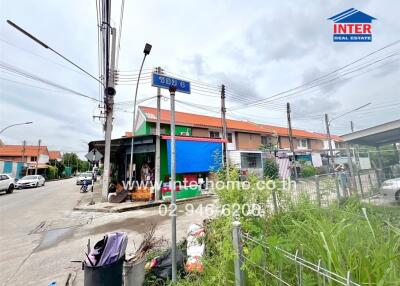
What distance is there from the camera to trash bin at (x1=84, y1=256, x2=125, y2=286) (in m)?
2.56

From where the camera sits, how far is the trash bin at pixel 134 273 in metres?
2.82

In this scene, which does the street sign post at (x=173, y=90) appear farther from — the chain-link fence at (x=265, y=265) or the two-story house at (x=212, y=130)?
the two-story house at (x=212, y=130)

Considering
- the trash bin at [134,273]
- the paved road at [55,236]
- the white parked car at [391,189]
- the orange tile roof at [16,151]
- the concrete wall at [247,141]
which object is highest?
the orange tile roof at [16,151]

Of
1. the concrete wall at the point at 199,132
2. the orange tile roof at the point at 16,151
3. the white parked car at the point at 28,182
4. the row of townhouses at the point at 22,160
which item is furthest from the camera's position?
the orange tile roof at the point at 16,151

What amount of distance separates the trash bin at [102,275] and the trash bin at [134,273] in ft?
0.56

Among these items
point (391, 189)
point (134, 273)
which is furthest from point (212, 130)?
point (134, 273)

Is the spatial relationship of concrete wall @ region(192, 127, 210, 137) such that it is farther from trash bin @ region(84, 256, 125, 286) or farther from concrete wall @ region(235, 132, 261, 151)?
trash bin @ region(84, 256, 125, 286)

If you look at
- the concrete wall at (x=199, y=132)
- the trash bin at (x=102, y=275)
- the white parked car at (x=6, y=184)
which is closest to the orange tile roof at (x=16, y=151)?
the white parked car at (x=6, y=184)

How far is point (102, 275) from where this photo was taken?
2561 mm

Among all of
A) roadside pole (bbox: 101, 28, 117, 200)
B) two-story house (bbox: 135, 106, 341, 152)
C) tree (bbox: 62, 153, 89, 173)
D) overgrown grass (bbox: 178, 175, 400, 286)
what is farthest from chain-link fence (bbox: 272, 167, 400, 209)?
tree (bbox: 62, 153, 89, 173)

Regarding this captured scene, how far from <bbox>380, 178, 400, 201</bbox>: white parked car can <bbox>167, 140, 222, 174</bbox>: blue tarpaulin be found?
7994 mm

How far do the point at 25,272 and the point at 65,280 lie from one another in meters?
1.12

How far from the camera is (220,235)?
8.61ft

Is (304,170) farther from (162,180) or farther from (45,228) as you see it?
(45,228)
